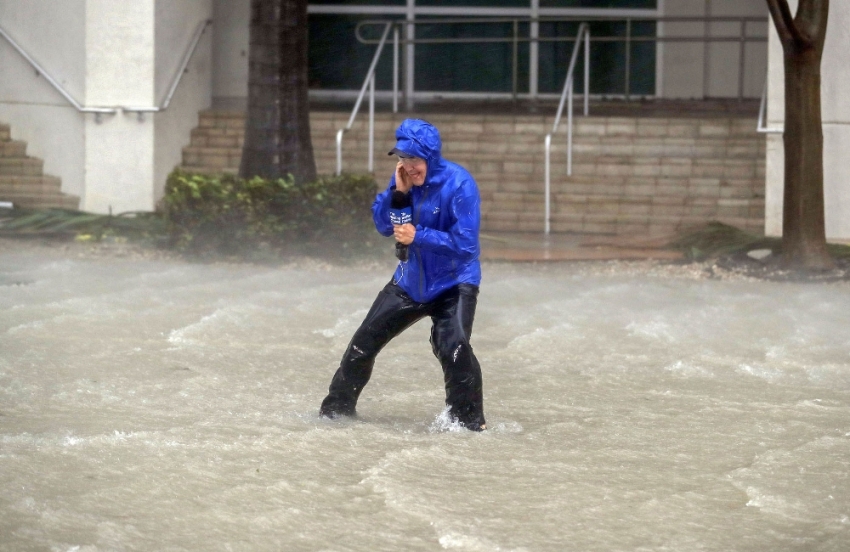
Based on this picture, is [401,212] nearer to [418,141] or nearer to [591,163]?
[418,141]

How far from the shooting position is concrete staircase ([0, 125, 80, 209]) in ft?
41.8

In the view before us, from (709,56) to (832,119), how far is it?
6.04 m

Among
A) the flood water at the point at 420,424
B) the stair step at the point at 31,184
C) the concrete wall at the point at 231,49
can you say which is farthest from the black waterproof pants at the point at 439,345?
the concrete wall at the point at 231,49

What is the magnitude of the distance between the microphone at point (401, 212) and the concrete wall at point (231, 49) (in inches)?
420

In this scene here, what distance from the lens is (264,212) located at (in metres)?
10.2

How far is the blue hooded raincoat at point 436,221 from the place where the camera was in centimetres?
505

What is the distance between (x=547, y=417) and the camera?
579cm

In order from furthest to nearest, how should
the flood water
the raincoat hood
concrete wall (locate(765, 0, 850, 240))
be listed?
concrete wall (locate(765, 0, 850, 240)) → the raincoat hood → the flood water

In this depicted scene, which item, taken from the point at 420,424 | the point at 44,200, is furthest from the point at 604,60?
the point at 420,424

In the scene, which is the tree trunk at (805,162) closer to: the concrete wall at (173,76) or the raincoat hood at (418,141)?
the raincoat hood at (418,141)

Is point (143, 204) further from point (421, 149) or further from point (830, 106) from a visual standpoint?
point (421, 149)

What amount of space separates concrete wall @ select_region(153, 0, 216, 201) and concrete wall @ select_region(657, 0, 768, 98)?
6433 millimetres

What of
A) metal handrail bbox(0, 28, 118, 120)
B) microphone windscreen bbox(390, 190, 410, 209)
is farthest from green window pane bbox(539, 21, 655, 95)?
microphone windscreen bbox(390, 190, 410, 209)

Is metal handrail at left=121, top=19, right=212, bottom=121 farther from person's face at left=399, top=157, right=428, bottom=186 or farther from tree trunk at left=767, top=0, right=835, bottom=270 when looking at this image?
person's face at left=399, top=157, right=428, bottom=186
